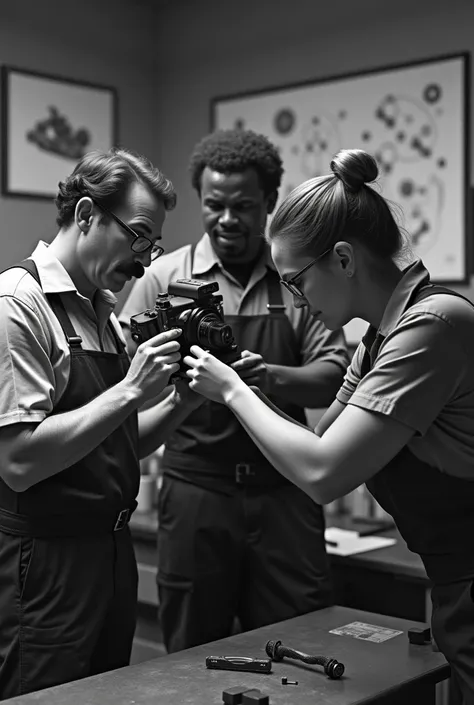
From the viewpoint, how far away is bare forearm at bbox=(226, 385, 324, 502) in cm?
176

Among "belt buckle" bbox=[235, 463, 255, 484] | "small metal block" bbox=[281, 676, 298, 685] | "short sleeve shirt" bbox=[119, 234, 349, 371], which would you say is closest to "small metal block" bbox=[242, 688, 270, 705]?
"small metal block" bbox=[281, 676, 298, 685]

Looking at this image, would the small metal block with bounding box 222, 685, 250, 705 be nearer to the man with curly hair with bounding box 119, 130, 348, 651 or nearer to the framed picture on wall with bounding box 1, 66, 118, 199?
the man with curly hair with bounding box 119, 130, 348, 651

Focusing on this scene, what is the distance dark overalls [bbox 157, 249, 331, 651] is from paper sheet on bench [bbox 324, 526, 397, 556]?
17.8 inches

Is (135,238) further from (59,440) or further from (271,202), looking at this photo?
(271,202)

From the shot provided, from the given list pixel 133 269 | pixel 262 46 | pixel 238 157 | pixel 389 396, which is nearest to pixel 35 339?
pixel 133 269

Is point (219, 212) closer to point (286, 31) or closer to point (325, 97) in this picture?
point (325, 97)

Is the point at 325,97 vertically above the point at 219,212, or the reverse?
the point at 325,97

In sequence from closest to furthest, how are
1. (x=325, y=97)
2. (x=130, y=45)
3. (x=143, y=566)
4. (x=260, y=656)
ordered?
1. (x=260, y=656)
2. (x=143, y=566)
3. (x=325, y=97)
4. (x=130, y=45)

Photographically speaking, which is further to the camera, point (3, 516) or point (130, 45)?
point (130, 45)

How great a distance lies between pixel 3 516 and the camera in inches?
85.0

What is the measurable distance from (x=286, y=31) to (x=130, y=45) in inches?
35.3

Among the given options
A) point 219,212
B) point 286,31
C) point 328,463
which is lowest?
point 328,463

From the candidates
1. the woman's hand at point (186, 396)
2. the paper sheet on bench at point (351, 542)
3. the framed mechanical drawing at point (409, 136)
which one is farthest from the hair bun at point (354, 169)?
the framed mechanical drawing at point (409, 136)

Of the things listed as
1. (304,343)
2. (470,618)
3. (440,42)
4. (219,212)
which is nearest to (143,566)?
(304,343)
